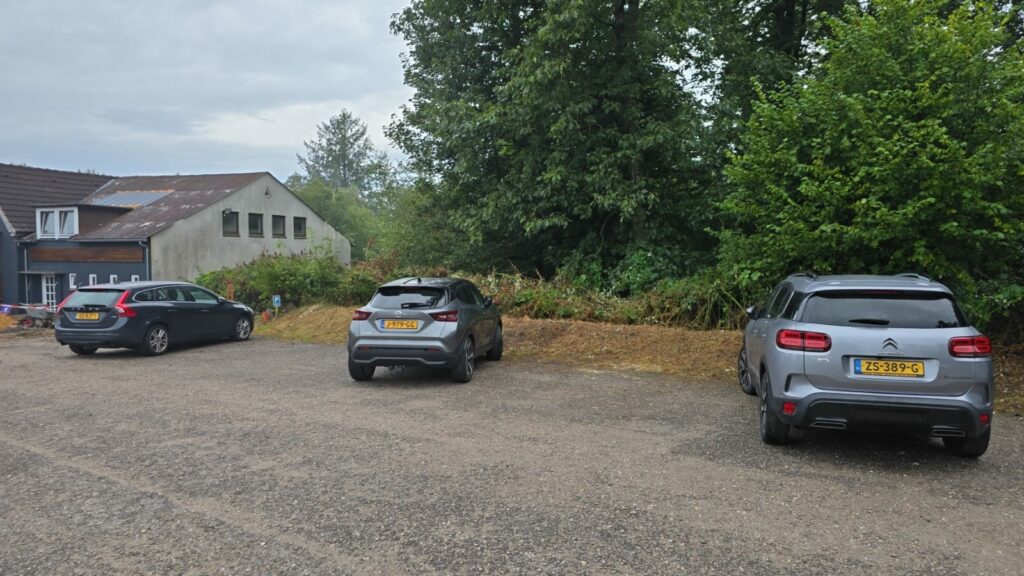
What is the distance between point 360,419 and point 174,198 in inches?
1112

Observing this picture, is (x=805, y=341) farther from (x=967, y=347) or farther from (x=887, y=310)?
(x=967, y=347)

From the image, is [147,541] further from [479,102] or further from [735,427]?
[479,102]

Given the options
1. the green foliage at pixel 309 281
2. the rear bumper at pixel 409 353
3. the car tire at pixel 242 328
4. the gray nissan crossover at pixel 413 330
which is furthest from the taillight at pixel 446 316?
the green foliage at pixel 309 281

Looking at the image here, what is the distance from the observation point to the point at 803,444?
622 centimetres

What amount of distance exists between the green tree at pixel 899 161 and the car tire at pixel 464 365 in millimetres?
4498

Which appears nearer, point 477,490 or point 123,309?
point 477,490

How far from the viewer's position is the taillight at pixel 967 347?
5281mm

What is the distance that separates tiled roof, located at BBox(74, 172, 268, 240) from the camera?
27.5m

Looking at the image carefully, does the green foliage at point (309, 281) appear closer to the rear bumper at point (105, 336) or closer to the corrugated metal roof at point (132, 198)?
the rear bumper at point (105, 336)

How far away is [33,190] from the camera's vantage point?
106ft

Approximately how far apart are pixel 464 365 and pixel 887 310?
220 inches

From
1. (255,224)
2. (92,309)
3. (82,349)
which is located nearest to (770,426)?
(92,309)

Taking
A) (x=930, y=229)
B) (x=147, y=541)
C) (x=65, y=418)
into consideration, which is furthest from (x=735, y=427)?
(x=65, y=418)

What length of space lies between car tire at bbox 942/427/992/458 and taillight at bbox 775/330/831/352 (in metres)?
1.48
